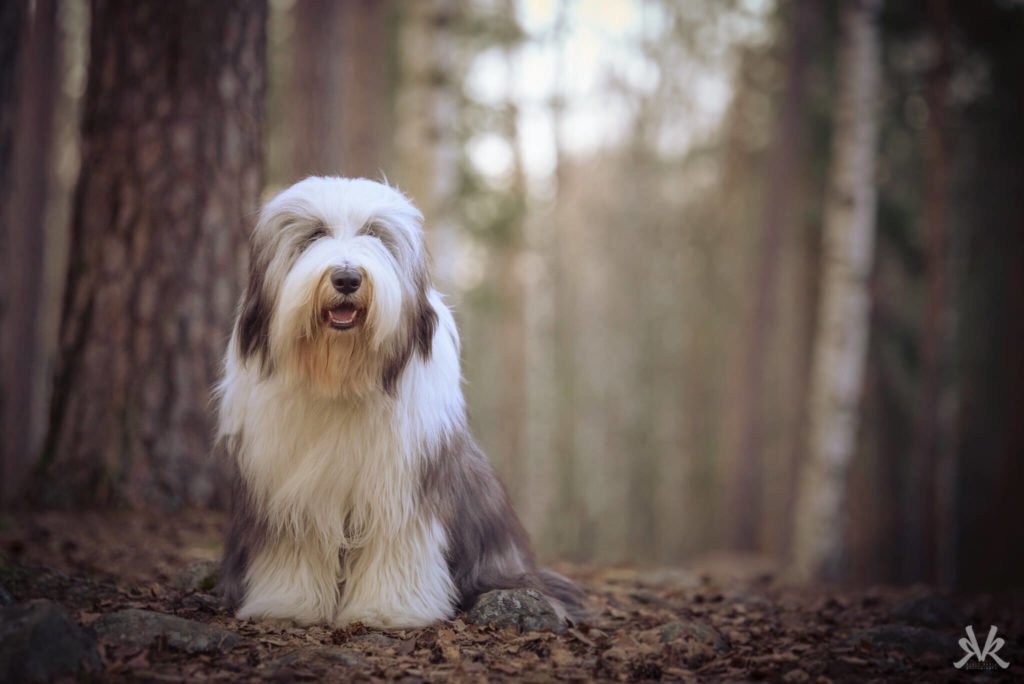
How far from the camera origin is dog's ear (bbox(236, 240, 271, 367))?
3.87 metres

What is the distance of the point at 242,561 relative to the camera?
411 centimetres

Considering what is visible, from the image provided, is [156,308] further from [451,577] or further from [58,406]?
[451,577]

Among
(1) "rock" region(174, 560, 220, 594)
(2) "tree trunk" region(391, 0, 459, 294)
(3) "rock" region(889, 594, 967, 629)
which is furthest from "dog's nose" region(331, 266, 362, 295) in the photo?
(2) "tree trunk" region(391, 0, 459, 294)

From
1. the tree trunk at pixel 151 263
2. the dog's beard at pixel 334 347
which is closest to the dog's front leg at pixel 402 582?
the dog's beard at pixel 334 347

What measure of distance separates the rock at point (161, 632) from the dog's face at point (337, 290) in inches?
38.9

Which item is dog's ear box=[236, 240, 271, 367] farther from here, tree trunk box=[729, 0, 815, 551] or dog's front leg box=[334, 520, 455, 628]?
tree trunk box=[729, 0, 815, 551]

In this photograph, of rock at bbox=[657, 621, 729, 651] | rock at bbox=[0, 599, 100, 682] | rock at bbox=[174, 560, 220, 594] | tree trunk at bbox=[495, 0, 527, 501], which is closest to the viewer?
rock at bbox=[0, 599, 100, 682]

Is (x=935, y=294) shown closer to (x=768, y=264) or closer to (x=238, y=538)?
(x=768, y=264)

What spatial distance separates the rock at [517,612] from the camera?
3.87m

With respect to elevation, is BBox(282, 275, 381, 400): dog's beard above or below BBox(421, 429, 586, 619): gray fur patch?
above

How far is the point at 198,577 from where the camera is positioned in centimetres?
451

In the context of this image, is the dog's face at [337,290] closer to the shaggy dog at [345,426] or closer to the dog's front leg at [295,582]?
the shaggy dog at [345,426]

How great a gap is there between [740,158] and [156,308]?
558 inches

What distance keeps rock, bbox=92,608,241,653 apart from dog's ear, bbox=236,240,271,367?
104cm
